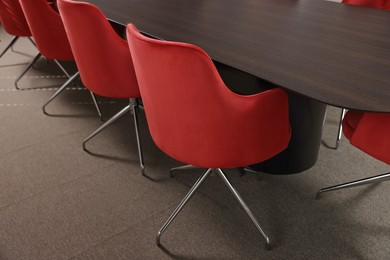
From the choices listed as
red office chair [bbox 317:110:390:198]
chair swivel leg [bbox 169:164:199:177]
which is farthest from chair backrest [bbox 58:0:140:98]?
red office chair [bbox 317:110:390:198]

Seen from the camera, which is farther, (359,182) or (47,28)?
(47,28)

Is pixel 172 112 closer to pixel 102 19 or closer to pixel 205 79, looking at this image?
pixel 205 79

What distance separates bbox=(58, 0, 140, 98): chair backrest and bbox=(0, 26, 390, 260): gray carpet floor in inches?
18.9

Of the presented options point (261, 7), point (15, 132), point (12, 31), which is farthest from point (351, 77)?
point (12, 31)

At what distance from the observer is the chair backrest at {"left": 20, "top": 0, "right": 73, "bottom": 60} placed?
84.9 inches

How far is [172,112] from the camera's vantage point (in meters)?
1.22

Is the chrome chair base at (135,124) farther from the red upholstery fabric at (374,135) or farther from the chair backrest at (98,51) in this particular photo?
the red upholstery fabric at (374,135)

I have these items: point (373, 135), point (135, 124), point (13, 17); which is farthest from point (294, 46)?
point (13, 17)

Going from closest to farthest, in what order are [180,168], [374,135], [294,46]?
1. [374,135]
2. [294,46]
3. [180,168]

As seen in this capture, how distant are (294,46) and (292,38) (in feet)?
0.38

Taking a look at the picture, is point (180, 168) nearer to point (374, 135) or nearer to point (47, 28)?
point (374, 135)

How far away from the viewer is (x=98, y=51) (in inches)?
67.4

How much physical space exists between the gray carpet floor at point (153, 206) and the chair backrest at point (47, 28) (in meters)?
0.51

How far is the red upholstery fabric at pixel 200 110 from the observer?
1086 millimetres
